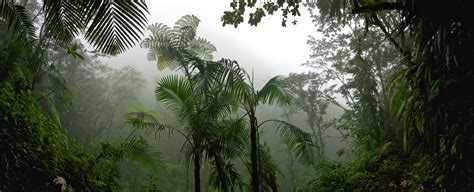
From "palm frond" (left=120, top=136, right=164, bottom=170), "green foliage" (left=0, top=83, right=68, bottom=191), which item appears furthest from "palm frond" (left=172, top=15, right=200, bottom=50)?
"green foliage" (left=0, top=83, right=68, bottom=191)

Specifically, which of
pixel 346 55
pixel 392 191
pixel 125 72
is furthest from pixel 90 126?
pixel 392 191

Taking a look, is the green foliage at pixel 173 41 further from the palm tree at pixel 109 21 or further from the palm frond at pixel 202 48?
the palm tree at pixel 109 21

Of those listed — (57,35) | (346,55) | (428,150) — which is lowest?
(428,150)

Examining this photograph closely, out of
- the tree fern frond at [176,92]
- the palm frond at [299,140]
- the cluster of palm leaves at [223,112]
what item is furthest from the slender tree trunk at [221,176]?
the palm frond at [299,140]

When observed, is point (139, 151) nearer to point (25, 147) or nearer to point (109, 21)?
point (25, 147)

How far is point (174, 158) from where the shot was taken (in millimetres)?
22578

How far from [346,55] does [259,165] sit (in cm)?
951

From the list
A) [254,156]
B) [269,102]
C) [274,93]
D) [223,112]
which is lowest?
[254,156]

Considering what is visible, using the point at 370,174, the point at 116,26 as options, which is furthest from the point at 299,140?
the point at 116,26

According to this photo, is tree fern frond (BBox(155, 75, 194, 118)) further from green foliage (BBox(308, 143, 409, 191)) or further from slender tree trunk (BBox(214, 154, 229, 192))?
green foliage (BBox(308, 143, 409, 191))

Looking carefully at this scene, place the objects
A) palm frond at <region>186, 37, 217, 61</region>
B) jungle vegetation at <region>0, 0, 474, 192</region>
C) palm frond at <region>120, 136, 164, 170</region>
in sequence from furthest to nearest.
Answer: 1. palm frond at <region>186, 37, 217, 61</region>
2. palm frond at <region>120, 136, 164, 170</region>
3. jungle vegetation at <region>0, 0, 474, 192</region>

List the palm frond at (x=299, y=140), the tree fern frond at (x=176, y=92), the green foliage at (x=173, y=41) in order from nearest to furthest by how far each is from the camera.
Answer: the palm frond at (x=299, y=140) → the tree fern frond at (x=176, y=92) → the green foliage at (x=173, y=41)

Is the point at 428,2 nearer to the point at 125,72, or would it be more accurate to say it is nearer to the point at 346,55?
the point at 346,55

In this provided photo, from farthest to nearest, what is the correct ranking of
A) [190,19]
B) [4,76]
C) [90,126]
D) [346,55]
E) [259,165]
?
[90,126]
[346,55]
[190,19]
[259,165]
[4,76]
